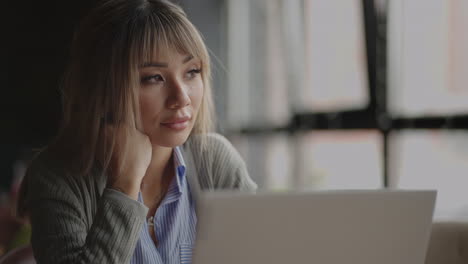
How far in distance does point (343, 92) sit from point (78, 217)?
105 inches

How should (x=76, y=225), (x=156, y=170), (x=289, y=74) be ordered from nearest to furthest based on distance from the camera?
(x=76, y=225)
(x=156, y=170)
(x=289, y=74)

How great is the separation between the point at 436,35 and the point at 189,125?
6.45ft

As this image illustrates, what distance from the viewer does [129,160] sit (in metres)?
1.30

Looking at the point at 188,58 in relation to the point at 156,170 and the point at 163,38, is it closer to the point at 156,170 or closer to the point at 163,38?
the point at 163,38

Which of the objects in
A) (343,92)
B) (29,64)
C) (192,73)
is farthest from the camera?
(29,64)

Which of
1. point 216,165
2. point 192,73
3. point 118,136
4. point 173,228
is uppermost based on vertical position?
point 192,73

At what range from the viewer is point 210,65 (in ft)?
4.75

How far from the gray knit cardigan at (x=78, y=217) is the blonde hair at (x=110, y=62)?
49mm

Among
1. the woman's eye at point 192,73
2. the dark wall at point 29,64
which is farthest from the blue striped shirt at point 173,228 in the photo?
the dark wall at point 29,64

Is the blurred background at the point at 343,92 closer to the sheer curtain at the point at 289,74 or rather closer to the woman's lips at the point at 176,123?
the sheer curtain at the point at 289,74

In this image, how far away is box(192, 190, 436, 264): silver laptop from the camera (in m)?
0.87

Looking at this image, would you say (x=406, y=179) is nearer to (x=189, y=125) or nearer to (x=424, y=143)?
(x=424, y=143)

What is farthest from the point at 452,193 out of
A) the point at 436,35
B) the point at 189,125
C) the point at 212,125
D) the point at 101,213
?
the point at 101,213

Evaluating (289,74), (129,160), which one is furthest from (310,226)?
(289,74)
